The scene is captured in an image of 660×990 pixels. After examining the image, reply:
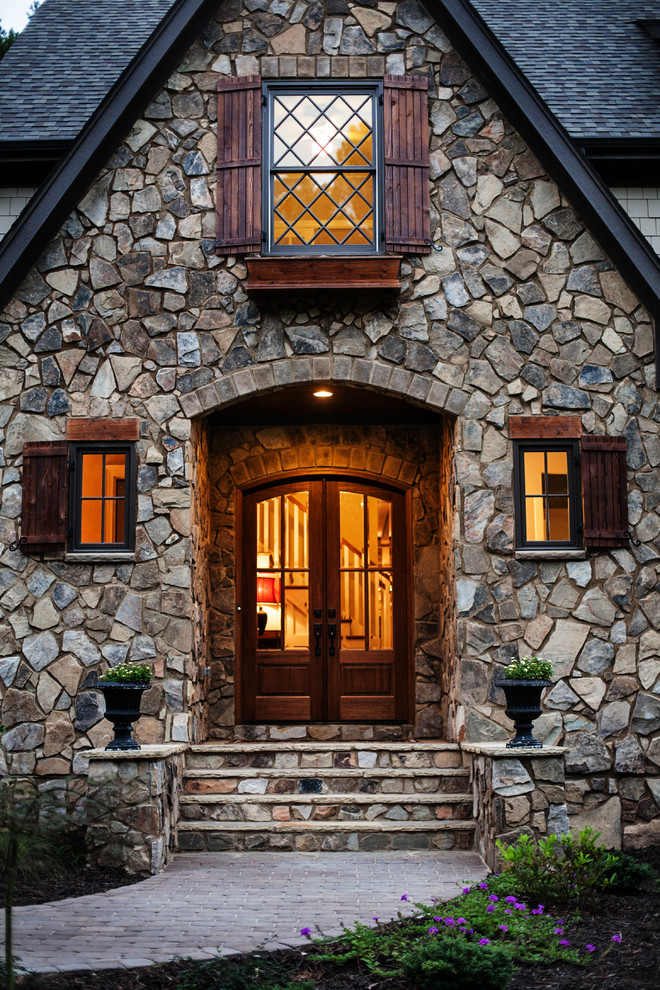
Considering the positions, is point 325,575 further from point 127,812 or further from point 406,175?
point 406,175

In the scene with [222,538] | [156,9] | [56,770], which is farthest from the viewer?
[156,9]

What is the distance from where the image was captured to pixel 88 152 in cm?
838

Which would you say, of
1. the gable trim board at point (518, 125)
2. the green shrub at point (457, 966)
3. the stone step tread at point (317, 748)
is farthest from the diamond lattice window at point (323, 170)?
the green shrub at point (457, 966)

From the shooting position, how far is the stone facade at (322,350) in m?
8.38

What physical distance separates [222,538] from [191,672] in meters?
1.83

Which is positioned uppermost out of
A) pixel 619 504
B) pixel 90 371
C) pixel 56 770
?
pixel 90 371

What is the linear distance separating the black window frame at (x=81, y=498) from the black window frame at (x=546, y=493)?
3226 millimetres

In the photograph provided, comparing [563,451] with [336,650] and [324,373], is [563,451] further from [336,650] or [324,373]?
[336,650]

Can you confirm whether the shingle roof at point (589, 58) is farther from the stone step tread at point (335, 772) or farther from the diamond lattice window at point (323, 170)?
the stone step tread at point (335, 772)

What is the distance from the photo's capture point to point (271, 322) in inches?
341

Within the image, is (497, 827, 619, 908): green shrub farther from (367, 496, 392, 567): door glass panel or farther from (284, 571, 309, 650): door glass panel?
(367, 496, 392, 567): door glass panel

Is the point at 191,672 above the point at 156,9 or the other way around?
the other way around

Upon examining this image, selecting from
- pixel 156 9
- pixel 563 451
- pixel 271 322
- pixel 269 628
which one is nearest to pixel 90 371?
pixel 271 322

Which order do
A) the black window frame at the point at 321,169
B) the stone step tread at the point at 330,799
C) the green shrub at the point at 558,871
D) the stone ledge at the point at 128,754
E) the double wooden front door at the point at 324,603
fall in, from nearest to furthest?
the green shrub at the point at 558,871, the stone ledge at the point at 128,754, the stone step tread at the point at 330,799, the black window frame at the point at 321,169, the double wooden front door at the point at 324,603
